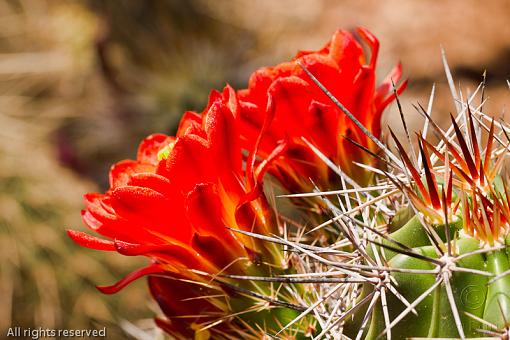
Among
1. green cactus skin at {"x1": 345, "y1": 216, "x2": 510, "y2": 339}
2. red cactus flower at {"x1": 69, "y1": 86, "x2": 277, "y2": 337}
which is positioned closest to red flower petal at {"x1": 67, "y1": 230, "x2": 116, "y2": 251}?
red cactus flower at {"x1": 69, "y1": 86, "x2": 277, "y2": 337}

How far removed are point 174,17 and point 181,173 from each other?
12.2 feet

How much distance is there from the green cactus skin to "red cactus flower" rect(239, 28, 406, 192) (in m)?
0.26

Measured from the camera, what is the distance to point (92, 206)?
90 cm

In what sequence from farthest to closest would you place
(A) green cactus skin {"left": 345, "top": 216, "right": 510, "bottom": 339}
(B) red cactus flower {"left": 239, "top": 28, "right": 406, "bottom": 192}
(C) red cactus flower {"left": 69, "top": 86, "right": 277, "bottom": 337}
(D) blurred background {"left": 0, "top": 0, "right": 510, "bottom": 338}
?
1. (D) blurred background {"left": 0, "top": 0, "right": 510, "bottom": 338}
2. (B) red cactus flower {"left": 239, "top": 28, "right": 406, "bottom": 192}
3. (C) red cactus flower {"left": 69, "top": 86, "right": 277, "bottom": 337}
4. (A) green cactus skin {"left": 345, "top": 216, "right": 510, "bottom": 339}

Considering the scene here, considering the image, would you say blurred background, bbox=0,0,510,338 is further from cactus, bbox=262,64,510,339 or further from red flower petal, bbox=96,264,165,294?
cactus, bbox=262,64,510,339

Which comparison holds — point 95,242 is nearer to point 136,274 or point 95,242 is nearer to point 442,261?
point 136,274

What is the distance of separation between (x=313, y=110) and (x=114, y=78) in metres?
3.14

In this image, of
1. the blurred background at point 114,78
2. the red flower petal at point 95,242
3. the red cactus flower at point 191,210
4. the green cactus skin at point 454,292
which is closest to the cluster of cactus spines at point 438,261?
the green cactus skin at point 454,292

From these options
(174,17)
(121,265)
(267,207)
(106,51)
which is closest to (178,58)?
(106,51)

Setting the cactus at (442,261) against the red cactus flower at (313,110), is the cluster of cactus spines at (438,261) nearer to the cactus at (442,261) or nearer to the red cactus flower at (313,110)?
the cactus at (442,261)

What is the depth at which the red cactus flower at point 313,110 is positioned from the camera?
3.07ft

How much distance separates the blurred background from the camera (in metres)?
2.42

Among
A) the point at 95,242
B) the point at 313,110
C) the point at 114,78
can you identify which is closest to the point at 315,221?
the point at 313,110

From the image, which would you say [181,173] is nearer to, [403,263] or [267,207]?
[267,207]
